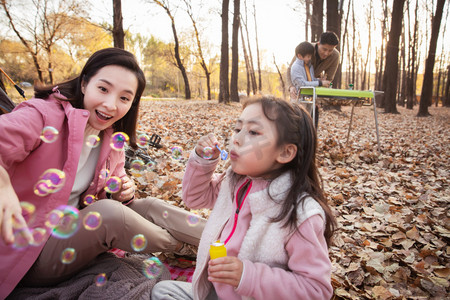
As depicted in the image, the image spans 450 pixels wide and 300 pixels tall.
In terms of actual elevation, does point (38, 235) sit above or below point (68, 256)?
above

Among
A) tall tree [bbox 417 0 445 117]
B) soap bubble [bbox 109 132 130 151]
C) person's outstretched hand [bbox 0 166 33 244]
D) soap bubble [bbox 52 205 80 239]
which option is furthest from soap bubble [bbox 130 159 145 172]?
tall tree [bbox 417 0 445 117]

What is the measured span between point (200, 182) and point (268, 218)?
503 mm

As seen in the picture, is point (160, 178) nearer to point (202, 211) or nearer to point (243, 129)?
point (202, 211)

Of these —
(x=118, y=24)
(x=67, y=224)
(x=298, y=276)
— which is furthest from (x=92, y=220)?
(x=118, y=24)

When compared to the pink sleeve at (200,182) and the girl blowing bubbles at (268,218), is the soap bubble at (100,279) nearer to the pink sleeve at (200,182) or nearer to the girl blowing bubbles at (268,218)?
the girl blowing bubbles at (268,218)

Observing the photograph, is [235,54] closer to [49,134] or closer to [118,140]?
[118,140]

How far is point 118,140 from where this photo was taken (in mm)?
1992

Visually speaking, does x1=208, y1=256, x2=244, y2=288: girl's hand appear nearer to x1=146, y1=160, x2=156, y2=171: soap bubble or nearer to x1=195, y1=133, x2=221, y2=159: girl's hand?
x1=195, y1=133, x2=221, y2=159: girl's hand

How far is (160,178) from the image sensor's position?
3557 mm

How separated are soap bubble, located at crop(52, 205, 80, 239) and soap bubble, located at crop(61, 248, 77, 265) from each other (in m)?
0.08

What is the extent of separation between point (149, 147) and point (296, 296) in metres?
4.01

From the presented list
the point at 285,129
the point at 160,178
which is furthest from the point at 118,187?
the point at 160,178

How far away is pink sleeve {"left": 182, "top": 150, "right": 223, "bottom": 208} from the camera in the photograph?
4.94 feet

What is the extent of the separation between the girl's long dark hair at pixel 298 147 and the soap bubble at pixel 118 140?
107 cm
